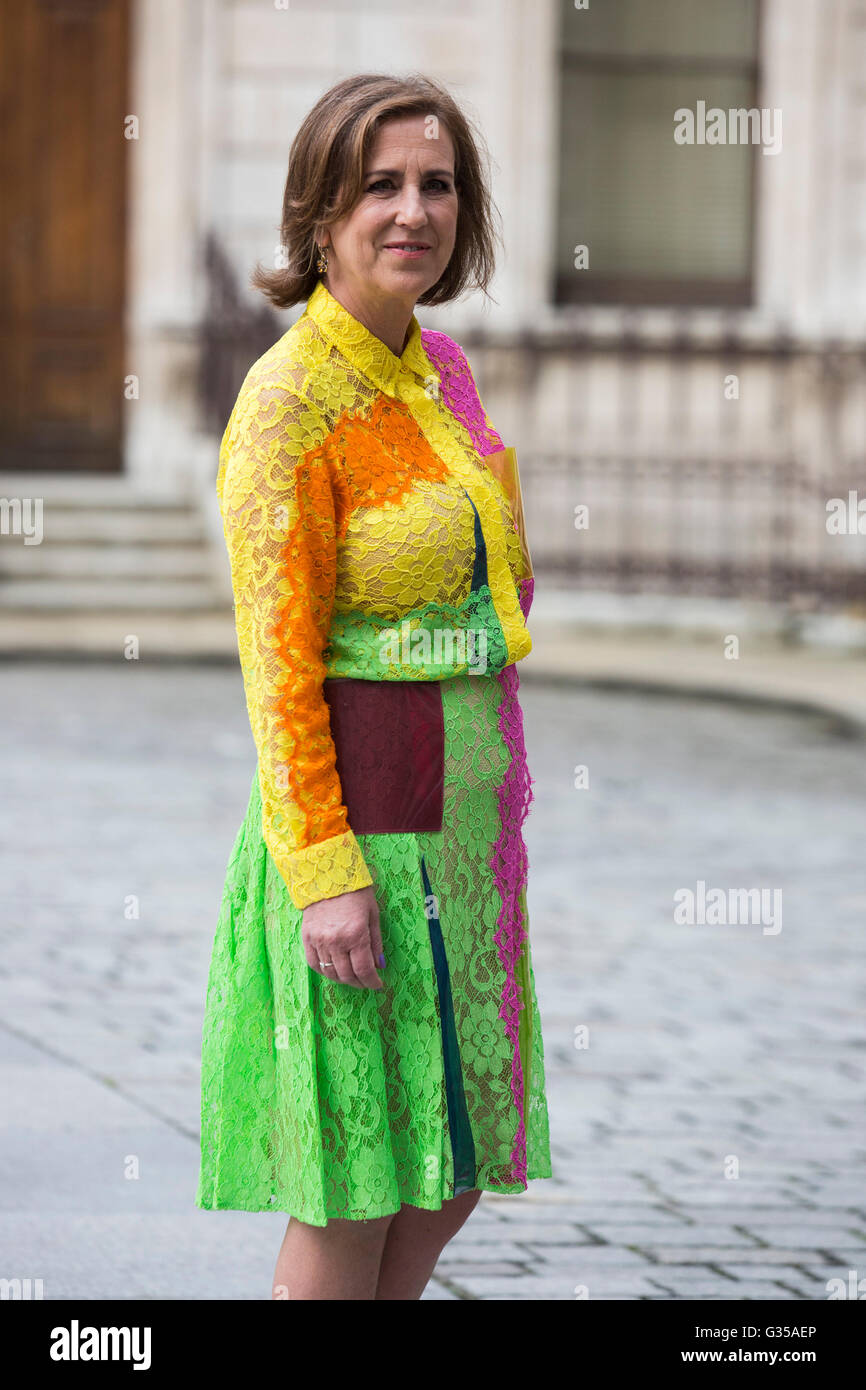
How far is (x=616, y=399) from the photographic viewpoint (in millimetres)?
16812

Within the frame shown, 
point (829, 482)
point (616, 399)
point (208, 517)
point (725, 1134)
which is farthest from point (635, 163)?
point (725, 1134)

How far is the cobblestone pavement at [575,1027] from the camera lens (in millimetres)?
4219

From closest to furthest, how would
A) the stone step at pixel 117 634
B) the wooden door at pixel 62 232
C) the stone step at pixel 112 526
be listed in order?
the stone step at pixel 117 634
the stone step at pixel 112 526
the wooden door at pixel 62 232

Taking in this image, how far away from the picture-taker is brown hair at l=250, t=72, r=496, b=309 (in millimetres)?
2801

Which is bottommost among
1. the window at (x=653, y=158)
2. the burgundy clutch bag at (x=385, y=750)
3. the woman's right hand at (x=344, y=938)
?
the woman's right hand at (x=344, y=938)

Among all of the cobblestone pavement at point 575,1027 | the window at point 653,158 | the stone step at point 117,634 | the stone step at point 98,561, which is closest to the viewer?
the cobblestone pavement at point 575,1027

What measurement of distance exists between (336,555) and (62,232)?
48.7 feet

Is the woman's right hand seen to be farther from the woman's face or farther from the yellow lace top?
the woman's face

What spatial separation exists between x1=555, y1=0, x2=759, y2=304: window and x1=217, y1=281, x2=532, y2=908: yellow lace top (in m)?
14.7

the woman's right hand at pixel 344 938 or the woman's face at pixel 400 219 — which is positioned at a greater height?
the woman's face at pixel 400 219

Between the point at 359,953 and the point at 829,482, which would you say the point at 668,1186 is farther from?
the point at 829,482

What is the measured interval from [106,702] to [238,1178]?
9202mm

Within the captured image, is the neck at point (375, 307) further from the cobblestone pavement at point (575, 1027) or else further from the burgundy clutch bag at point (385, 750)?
the cobblestone pavement at point (575, 1027)

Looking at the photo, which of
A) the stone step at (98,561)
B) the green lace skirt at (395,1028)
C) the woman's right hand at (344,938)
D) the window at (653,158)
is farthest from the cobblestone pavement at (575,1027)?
the window at (653,158)
